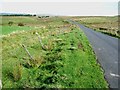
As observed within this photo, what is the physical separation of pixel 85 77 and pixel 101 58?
7.94 metres

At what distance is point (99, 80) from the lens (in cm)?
1750

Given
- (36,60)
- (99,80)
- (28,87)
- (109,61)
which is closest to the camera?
(28,87)

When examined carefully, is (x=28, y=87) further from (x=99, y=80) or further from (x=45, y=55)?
(x=45, y=55)

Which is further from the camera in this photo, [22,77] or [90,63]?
[90,63]

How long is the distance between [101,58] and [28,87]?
11024 millimetres

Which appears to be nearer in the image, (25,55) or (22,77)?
(22,77)

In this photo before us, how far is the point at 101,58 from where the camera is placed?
25.4m

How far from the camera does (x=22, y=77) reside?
18.1 meters

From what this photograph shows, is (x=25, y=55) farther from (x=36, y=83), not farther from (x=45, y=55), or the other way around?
(x=36, y=83)

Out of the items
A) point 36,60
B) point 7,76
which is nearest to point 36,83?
point 7,76

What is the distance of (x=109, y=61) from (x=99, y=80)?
677cm

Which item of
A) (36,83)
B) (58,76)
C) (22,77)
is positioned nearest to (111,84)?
(58,76)

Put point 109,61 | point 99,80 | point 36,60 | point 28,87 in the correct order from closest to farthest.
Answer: point 28,87 → point 99,80 → point 36,60 → point 109,61

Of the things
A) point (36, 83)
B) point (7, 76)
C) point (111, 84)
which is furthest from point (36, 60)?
point (111, 84)
